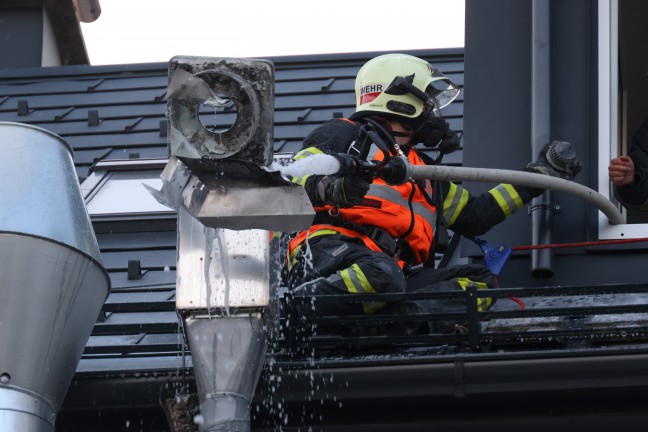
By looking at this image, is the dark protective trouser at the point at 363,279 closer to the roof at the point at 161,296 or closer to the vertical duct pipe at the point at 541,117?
the roof at the point at 161,296

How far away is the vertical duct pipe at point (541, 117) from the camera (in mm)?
7070

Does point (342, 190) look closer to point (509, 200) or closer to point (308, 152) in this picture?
point (308, 152)

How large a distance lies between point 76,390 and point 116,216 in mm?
2235

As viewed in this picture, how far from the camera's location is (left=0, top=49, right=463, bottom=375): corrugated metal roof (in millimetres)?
7703

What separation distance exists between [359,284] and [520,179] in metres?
0.75

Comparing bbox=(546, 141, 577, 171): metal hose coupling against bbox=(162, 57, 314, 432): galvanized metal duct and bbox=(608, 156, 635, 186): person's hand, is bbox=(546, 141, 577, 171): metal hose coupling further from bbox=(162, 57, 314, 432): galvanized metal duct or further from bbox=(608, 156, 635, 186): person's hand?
bbox=(162, 57, 314, 432): galvanized metal duct

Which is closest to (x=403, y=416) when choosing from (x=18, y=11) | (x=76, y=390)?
(x=76, y=390)

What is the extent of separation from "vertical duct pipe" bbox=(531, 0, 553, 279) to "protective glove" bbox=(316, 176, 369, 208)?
1193 mm

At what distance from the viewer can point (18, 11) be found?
473 inches

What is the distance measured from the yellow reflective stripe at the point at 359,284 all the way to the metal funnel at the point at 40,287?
93 cm

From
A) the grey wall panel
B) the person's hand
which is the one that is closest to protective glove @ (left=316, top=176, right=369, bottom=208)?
the person's hand

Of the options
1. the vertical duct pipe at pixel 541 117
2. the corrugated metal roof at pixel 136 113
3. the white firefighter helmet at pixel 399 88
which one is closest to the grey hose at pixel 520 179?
the vertical duct pipe at pixel 541 117

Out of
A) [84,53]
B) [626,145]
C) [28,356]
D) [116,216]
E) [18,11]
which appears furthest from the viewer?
[84,53]

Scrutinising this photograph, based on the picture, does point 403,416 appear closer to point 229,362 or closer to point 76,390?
point 229,362
